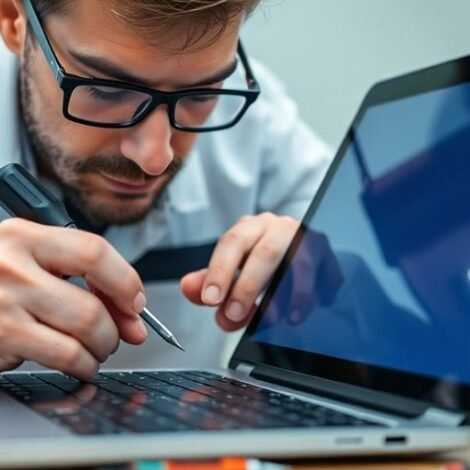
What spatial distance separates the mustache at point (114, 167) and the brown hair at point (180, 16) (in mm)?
135

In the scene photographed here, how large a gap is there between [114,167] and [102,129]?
0.04 meters

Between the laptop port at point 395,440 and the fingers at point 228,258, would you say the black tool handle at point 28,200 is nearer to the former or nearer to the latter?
the fingers at point 228,258

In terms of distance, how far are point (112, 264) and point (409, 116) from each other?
234mm

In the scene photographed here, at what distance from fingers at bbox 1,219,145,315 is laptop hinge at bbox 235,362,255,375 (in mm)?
122

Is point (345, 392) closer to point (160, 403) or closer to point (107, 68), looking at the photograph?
point (160, 403)

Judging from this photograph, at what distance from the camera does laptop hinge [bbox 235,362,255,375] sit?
62 centimetres

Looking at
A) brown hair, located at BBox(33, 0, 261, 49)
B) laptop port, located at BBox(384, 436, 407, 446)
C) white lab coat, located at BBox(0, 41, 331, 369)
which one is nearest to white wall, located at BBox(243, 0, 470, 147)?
white lab coat, located at BBox(0, 41, 331, 369)

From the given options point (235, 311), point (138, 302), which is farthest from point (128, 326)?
point (235, 311)

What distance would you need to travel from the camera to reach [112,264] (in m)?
0.53

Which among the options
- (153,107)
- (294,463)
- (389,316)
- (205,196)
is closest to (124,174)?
(153,107)

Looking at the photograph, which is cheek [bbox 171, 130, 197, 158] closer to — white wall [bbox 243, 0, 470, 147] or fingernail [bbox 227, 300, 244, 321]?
fingernail [bbox 227, 300, 244, 321]

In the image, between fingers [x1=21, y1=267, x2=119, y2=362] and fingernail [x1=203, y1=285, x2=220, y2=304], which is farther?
fingernail [x1=203, y1=285, x2=220, y2=304]

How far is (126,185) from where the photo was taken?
2.63 feet

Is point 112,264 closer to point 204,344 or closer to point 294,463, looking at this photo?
point 294,463
